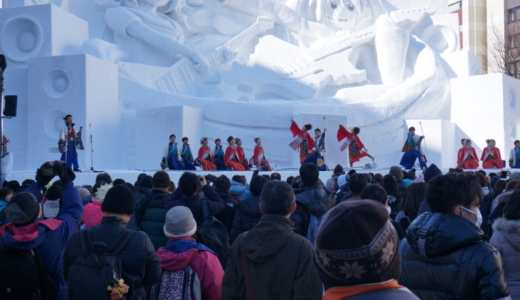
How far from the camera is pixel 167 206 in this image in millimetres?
3479

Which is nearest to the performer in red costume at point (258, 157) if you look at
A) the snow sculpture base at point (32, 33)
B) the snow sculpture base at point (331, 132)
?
the snow sculpture base at point (331, 132)

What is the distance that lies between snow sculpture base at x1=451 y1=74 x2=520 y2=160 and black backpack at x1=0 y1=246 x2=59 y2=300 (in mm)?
13990

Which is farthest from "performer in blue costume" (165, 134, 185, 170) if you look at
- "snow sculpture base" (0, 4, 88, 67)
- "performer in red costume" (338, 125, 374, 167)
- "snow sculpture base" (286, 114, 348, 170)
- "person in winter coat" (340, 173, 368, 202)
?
"person in winter coat" (340, 173, 368, 202)

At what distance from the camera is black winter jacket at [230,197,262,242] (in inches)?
139

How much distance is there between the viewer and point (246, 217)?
11.7 feet

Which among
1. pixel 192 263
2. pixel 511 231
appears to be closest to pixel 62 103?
pixel 192 263

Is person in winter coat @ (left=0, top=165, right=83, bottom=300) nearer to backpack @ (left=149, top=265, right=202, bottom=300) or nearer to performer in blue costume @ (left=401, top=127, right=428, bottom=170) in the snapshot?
backpack @ (left=149, top=265, right=202, bottom=300)

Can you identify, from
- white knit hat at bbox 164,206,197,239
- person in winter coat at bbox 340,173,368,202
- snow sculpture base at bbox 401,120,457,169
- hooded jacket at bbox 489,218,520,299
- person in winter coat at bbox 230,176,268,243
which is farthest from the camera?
snow sculpture base at bbox 401,120,457,169

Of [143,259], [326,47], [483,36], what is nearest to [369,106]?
[326,47]

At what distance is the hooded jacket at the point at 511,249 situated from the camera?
2258 millimetres

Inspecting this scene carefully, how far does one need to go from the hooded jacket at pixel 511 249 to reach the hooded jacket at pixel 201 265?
1261mm

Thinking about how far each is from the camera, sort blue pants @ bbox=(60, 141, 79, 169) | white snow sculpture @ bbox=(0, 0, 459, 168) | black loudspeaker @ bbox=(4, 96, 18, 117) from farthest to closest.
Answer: white snow sculpture @ bbox=(0, 0, 459, 168) < blue pants @ bbox=(60, 141, 79, 169) < black loudspeaker @ bbox=(4, 96, 18, 117)

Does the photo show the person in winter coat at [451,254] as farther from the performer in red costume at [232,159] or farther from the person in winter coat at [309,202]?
the performer in red costume at [232,159]

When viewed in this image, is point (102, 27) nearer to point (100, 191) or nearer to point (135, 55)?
point (135, 55)
